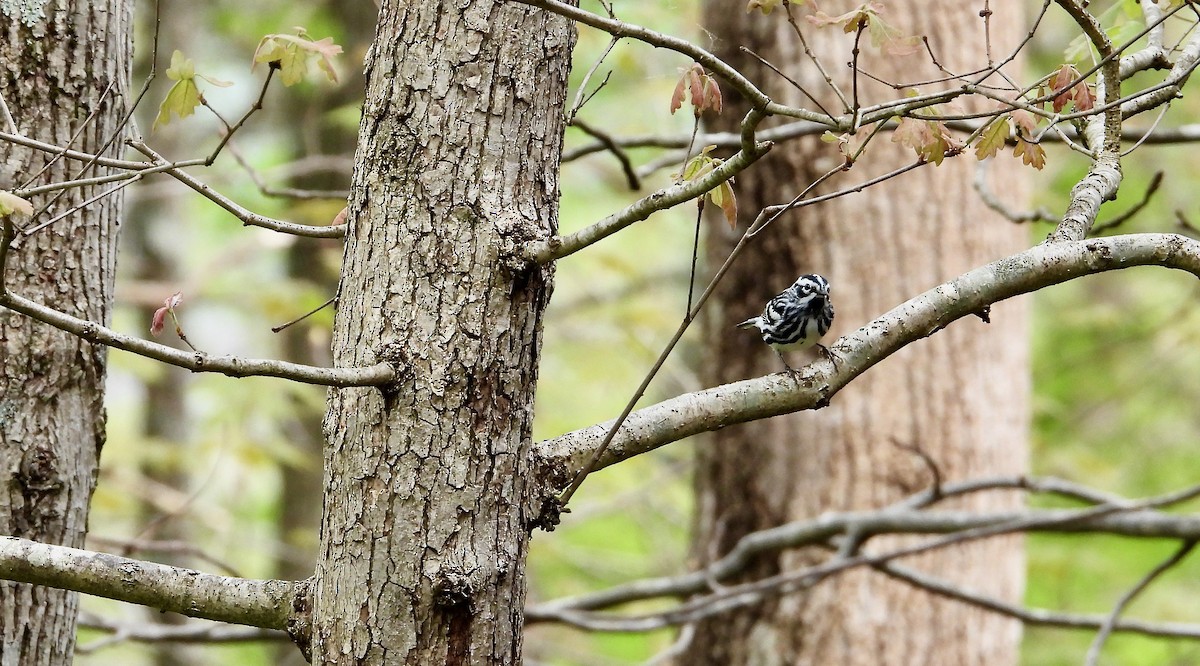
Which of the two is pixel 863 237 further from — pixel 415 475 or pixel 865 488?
pixel 415 475

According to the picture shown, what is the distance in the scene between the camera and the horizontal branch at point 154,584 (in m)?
1.96

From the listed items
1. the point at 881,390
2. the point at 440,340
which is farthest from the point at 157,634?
the point at 881,390

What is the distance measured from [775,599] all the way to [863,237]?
164cm

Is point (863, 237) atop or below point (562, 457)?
atop

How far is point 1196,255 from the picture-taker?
6.90ft

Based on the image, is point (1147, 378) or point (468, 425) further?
point (1147, 378)

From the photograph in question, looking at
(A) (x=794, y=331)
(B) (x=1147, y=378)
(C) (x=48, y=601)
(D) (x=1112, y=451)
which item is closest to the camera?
(C) (x=48, y=601)

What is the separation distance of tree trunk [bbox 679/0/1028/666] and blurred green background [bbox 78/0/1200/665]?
2.04 metres

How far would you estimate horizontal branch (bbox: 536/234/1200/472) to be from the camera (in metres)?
2.04

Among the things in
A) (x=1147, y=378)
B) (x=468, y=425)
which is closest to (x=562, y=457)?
(x=468, y=425)

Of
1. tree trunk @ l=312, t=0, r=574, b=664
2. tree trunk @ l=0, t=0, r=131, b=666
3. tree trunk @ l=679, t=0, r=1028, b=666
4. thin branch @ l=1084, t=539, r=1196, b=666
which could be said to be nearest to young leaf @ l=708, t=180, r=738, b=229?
tree trunk @ l=312, t=0, r=574, b=664

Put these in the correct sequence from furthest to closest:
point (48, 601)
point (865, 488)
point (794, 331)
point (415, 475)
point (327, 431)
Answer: point (865, 488) → point (794, 331) → point (48, 601) → point (327, 431) → point (415, 475)

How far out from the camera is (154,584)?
2.03 metres

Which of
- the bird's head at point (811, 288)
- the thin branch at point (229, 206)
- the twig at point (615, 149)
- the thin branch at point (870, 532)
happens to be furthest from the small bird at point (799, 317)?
the thin branch at point (229, 206)
